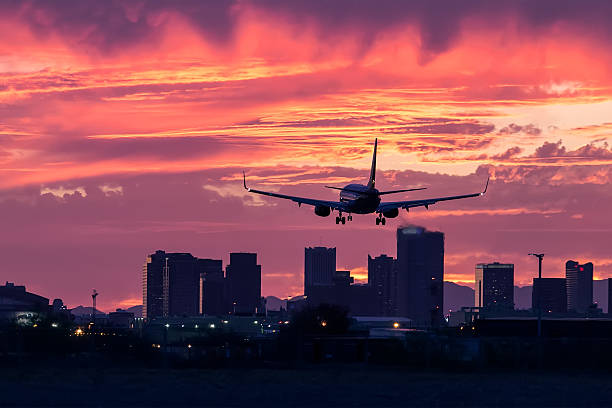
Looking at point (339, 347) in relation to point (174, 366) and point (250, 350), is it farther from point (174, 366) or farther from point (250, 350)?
point (174, 366)

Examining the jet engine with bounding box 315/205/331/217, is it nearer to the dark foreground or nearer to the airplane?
the airplane

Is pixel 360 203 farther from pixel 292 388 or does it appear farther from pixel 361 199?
pixel 292 388

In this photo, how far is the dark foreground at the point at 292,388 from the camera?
42.2 m

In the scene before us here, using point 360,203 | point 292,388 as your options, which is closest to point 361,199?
point 360,203

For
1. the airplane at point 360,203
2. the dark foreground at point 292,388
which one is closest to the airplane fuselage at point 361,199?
the airplane at point 360,203

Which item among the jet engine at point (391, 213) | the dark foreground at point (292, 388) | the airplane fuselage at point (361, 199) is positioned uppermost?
the airplane fuselage at point (361, 199)

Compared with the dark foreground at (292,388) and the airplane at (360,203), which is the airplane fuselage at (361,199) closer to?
the airplane at (360,203)

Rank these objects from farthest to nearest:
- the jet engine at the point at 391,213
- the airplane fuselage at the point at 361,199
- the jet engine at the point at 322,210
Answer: the jet engine at the point at 322,210, the airplane fuselage at the point at 361,199, the jet engine at the point at 391,213

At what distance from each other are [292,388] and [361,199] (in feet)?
232

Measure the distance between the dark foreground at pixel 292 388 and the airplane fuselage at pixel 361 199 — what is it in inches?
2498

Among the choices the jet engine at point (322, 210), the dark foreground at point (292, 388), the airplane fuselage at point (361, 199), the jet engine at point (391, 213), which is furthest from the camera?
the jet engine at point (322, 210)

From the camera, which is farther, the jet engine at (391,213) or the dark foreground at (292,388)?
the jet engine at (391,213)

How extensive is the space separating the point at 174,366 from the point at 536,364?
724 inches

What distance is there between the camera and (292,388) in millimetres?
45938
